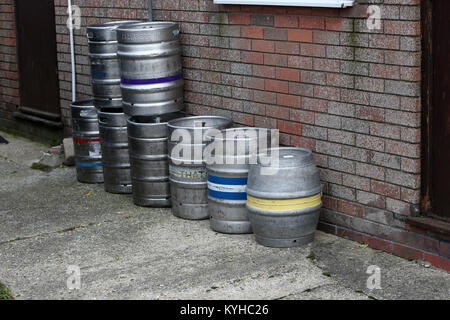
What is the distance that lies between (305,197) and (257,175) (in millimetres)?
387

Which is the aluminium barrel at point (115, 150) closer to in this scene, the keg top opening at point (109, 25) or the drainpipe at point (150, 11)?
the keg top opening at point (109, 25)

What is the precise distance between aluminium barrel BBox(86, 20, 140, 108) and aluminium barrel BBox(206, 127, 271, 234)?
1692mm

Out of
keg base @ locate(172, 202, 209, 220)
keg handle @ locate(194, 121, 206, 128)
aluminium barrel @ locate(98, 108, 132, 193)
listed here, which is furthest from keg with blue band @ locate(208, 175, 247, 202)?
aluminium barrel @ locate(98, 108, 132, 193)

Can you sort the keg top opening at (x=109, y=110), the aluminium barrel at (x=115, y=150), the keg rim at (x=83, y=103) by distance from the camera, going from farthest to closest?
the keg rim at (x=83, y=103) < the keg top opening at (x=109, y=110) < the aluminium barrel at (x=115, y=150)

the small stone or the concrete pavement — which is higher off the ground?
the small stone

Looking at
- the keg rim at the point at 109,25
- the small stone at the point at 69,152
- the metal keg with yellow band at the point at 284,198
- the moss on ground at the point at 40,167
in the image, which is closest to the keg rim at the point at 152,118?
the keg rim at the point at 109,25

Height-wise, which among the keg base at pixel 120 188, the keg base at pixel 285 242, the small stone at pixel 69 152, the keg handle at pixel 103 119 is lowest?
the keg base at pixel 285 242

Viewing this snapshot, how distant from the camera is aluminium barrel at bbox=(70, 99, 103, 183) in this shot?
805 centimetres

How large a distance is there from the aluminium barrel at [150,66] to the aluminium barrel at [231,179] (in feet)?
3.11

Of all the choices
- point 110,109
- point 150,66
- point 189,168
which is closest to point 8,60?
point 110,109

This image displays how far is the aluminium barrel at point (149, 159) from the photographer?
7008mm

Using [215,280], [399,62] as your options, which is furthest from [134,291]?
[399,62]

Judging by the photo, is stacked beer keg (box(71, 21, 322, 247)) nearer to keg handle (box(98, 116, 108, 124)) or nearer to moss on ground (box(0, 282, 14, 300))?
keg handle (box(98, 116, 108, 124))

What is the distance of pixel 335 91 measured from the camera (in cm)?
608
